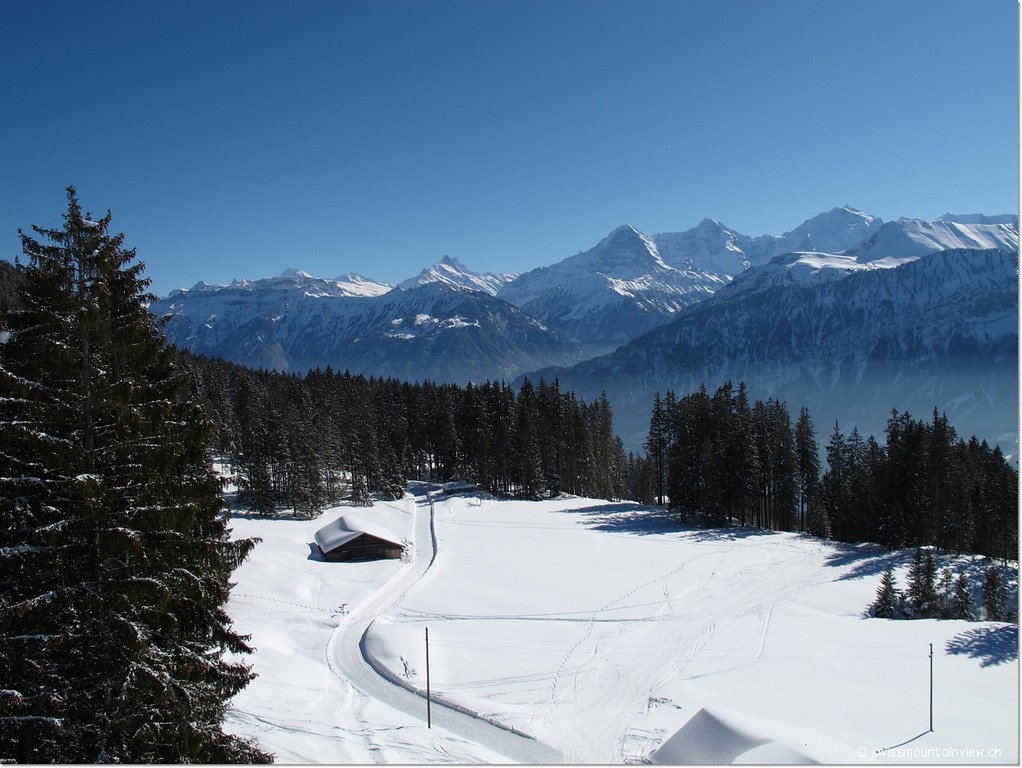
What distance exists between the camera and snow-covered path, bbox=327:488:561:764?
22.1 metres

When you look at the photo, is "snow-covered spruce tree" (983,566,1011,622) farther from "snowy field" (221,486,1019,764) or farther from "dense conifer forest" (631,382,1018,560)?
"dense conifer forest" (631,382,1018,560)

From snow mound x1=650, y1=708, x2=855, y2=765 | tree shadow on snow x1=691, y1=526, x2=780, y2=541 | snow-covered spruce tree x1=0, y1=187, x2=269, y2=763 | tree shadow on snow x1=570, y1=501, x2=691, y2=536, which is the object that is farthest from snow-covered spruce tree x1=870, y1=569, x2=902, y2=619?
snow-covered spruce tree x1=0, y1=187, x2=269, y2=763

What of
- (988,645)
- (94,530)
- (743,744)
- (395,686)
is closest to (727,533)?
(988,645)

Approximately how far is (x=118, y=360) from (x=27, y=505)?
299cm

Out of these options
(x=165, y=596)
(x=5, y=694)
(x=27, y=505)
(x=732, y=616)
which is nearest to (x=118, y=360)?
(x=27, y=505)

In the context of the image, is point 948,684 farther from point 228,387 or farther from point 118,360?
point 228,387

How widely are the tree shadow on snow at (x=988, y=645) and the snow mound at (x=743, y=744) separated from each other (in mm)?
17058

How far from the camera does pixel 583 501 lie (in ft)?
260

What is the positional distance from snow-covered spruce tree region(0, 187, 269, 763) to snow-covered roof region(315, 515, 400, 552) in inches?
1594

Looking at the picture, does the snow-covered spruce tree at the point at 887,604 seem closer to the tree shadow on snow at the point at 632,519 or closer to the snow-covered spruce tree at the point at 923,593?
the snow-covered spruce tree at the point at 923,593

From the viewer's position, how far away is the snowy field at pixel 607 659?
21.0 metres

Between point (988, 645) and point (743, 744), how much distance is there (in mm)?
23272

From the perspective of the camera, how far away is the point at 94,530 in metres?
10.7

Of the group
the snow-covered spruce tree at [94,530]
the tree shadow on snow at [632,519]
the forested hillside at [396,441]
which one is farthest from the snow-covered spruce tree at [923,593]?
the forested hillside at [396,441]
